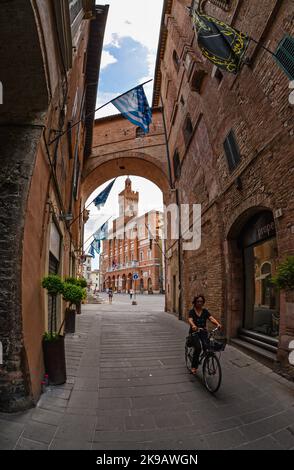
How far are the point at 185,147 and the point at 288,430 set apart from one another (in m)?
12.2

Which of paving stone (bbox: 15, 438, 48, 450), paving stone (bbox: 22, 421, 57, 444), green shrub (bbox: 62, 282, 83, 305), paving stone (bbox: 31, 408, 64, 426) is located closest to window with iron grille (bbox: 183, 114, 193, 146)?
green shrub (bbox: 62, 282, 83, 305)

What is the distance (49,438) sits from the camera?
296cm

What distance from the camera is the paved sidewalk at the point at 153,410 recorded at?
2955mm

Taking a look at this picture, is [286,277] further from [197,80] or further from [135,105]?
[197,80]

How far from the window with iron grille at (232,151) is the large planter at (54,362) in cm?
A: 665

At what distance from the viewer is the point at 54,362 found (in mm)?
4586

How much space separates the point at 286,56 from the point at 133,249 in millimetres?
55692

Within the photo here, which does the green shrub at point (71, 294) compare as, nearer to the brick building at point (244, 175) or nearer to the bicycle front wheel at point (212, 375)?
the bicycle front wheel at point (212, 375)

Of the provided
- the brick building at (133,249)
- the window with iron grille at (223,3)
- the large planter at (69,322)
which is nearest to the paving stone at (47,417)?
the large planter at (69,322)

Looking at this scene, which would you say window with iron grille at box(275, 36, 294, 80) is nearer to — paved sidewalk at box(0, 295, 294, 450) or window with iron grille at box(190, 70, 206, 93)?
window with iron grille at box(190, 70, 206, 93)

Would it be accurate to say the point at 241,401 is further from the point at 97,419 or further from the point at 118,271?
the point at 118,271

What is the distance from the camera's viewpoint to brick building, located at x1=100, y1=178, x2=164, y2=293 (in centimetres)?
5112

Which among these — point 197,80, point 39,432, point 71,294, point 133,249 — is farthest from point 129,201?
point 39,432
